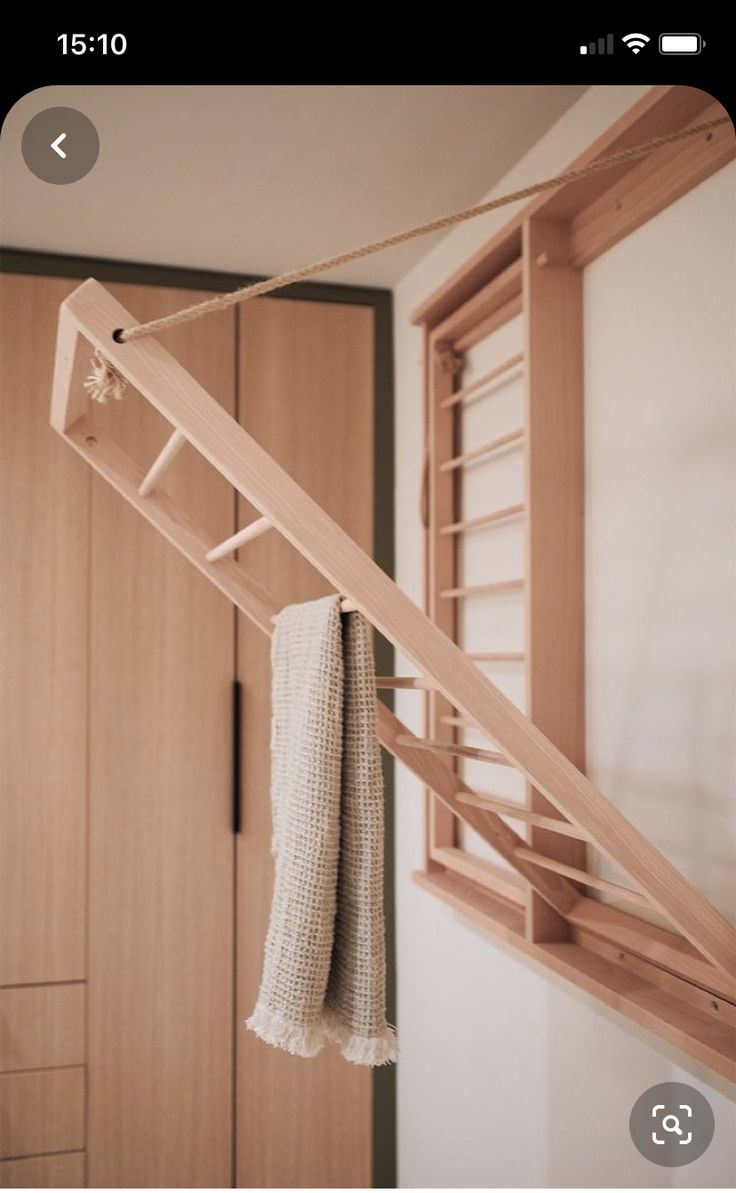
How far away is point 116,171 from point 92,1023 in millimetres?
1712

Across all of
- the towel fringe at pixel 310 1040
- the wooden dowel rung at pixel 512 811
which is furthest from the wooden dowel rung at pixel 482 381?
the towel fringe at pixel 310 1040

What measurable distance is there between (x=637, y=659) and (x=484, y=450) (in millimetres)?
520

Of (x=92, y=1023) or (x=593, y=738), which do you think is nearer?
(x=593, y=738)

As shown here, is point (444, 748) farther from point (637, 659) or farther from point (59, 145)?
point (59, 145)

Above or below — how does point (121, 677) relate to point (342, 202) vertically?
below

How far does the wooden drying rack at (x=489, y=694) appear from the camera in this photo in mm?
916

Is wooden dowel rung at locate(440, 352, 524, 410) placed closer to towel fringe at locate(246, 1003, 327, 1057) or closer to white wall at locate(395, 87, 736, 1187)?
white wall at locate(395, 87, 736, 1187)

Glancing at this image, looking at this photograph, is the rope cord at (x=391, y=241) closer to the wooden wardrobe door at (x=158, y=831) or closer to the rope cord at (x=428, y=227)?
the rope cord at (x=428, y=227)

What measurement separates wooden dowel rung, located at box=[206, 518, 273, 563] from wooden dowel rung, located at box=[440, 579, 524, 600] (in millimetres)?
529

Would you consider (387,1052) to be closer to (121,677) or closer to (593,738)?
(593,738)
